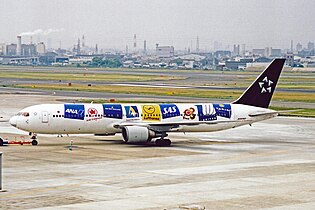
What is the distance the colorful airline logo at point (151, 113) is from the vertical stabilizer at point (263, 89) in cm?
871

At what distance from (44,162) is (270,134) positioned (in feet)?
96.6

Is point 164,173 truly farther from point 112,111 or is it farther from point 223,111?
point 223,111

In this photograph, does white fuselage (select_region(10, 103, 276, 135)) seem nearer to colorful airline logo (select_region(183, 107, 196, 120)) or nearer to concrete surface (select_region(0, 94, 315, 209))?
colorful airline logo (select_region(183, 107, 196, 120))

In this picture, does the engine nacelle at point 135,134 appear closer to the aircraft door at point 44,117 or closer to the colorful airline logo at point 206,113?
the colorful airline logo at point 206,113

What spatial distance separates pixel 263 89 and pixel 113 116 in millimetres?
15401

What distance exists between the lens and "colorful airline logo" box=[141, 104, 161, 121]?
66000 mm

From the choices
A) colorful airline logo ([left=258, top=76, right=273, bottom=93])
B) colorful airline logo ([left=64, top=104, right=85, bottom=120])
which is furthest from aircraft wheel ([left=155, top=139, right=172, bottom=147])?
colorful airline logo ([left=258, top=76, right=273, bottom=93])

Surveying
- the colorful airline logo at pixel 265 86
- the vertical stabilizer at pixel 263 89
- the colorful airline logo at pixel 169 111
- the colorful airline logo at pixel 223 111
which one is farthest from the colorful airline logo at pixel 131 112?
the colorful airline logo at pixel 265 86

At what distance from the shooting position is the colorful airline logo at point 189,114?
6769 centimetres

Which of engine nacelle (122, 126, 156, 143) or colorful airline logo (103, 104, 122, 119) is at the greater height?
colorful airline logo (103, 104, 122, 119)

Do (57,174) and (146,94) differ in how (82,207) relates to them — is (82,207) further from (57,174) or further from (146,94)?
(146,94)

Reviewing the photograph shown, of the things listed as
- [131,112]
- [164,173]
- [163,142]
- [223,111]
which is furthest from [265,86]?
[164,173]

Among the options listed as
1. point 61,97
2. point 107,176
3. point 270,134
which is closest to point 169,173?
point 107,176

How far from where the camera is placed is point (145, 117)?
65.9 m
